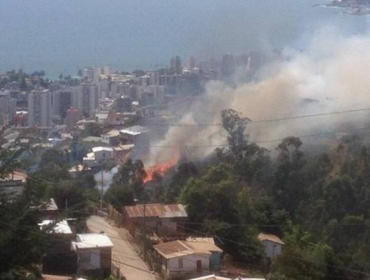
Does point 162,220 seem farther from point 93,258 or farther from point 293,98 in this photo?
point 293,98

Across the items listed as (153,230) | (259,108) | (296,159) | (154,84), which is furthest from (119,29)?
(153,230)

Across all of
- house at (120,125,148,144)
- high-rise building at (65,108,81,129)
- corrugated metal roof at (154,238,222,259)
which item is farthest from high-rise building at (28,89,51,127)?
corrugated metal roof at (154,238,222,259)

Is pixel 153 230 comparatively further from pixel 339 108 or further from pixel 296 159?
pixel 339 108

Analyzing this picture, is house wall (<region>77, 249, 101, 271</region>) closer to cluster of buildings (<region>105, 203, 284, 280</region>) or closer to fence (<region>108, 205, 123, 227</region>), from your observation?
cluster of buildings (<region>105, 203, 284, 280</region>)

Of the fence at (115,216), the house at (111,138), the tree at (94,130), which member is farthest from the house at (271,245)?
the tree at (94,130)

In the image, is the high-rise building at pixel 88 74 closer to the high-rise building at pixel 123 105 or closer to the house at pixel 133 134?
the high-rise building at pixel 123 105
